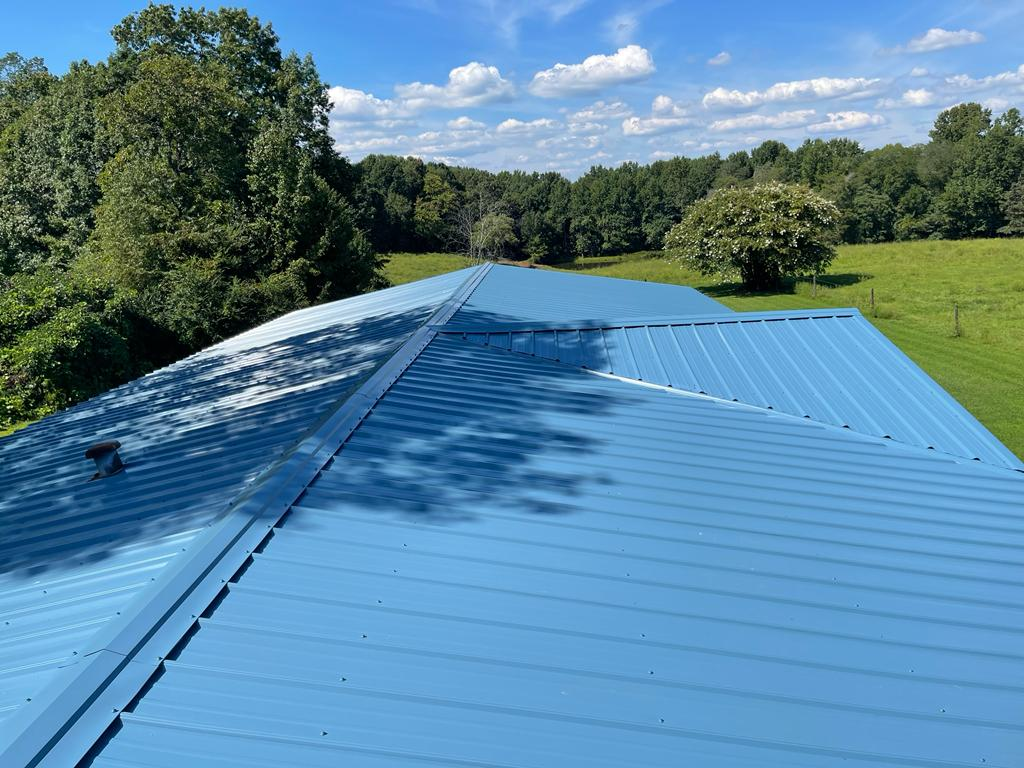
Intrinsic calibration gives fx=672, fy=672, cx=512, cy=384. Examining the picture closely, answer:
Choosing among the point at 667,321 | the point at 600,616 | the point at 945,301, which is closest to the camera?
the point at 600,616

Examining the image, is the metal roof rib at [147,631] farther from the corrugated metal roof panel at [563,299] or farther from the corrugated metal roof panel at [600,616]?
the corrugated metal roof panel at [563,299]

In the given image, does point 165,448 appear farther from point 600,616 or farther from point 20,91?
point 20,91

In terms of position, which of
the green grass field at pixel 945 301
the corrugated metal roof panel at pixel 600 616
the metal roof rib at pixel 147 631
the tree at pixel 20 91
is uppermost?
the tree at pixel 20 91

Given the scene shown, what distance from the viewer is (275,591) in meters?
3.33

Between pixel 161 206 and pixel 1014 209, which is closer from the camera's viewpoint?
pixel 161 206

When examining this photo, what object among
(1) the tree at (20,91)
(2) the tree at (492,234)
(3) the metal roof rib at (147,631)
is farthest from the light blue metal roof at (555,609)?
(2) the tree at (492,234)

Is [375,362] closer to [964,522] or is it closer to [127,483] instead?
[127,483]

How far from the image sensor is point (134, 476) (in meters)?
5.23

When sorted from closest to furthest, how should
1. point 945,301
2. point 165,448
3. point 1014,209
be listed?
1. point 165,448
2. point 945,301
3. point 1014,209

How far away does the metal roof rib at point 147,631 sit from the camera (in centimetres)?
244

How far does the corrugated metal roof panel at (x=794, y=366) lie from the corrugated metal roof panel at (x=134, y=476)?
2.54 meters

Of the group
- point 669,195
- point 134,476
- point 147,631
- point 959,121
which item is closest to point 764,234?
point 134,476

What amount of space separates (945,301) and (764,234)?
758 centimetres

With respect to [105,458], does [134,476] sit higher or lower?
lower
